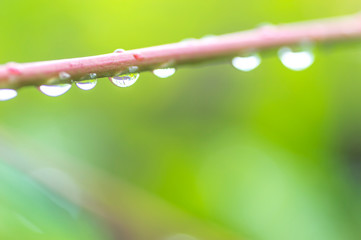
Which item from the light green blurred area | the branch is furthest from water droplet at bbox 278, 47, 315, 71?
the light green blurred area

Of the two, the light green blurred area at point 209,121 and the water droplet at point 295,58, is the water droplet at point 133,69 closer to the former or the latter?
the water droplet at point 295,58

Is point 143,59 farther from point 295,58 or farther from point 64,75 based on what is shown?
point 295,58

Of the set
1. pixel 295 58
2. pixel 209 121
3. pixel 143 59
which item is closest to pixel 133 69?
pixel 143 59

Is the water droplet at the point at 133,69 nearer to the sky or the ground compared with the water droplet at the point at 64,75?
nearer to the sky

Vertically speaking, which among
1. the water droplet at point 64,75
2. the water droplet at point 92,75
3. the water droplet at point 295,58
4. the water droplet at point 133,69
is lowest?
the water droplet at point 64,75

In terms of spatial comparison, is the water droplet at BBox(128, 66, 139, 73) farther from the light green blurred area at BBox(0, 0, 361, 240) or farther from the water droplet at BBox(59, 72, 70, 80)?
the light green blurred area at BBox(0, 0, 361, 240)

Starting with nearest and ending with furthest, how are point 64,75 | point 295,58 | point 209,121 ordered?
point 64,75 → point 295,58 → point 209,121

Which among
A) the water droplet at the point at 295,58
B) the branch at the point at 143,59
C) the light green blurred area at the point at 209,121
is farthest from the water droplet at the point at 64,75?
the light green blurred area at the point at 209,121

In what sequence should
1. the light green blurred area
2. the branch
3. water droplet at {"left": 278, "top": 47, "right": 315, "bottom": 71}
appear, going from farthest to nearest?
the light green blurred area → water droplet at {"left": 278, "top": 47, "right": 315, "bottom": 71} → the branch
